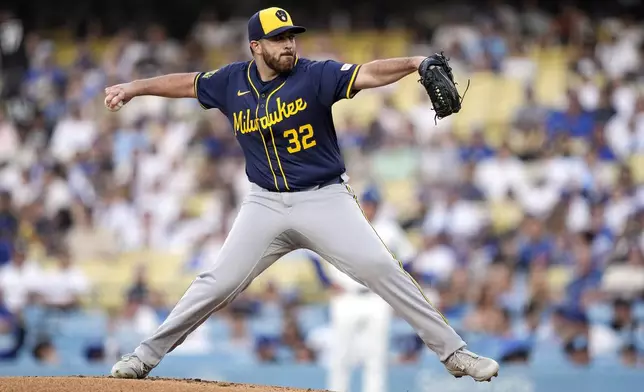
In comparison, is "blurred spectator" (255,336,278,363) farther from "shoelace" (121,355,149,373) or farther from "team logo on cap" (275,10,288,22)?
"team logo on cap" (275,10,288,22)

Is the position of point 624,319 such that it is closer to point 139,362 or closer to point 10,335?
point 139,362

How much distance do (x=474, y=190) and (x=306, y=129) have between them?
685 cm

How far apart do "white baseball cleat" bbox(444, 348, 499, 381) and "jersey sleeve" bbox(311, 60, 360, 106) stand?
1436 mm

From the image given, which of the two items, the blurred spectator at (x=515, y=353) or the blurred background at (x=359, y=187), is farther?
the blurred background at (x=359, y=187)

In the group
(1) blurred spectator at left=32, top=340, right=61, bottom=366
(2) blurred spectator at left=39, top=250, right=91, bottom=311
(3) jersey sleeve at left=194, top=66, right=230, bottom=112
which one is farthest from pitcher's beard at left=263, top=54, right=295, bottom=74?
(2) blurred spectator at left=39, top=250, right=91, bottom=311

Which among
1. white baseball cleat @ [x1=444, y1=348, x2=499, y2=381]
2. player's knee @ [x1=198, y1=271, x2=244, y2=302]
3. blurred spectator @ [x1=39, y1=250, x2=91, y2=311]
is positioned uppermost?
player's knee @ [x1=198, y1=271, x2=244, y2=302]

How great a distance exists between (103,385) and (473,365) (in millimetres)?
1896

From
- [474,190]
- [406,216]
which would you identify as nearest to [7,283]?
[406,216]

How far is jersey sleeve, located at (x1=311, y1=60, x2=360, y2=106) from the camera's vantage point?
199 inches

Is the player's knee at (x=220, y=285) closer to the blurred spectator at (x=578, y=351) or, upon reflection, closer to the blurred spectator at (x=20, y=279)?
the blurred spectator at (x=578, y=351)

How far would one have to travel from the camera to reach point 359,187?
11547 mm

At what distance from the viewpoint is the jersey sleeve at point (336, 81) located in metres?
5.05

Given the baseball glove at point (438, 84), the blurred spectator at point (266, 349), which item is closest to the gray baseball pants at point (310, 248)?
the baseball glove at point (438, 84)

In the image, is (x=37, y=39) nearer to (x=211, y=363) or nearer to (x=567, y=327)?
(x=211, y=363)
